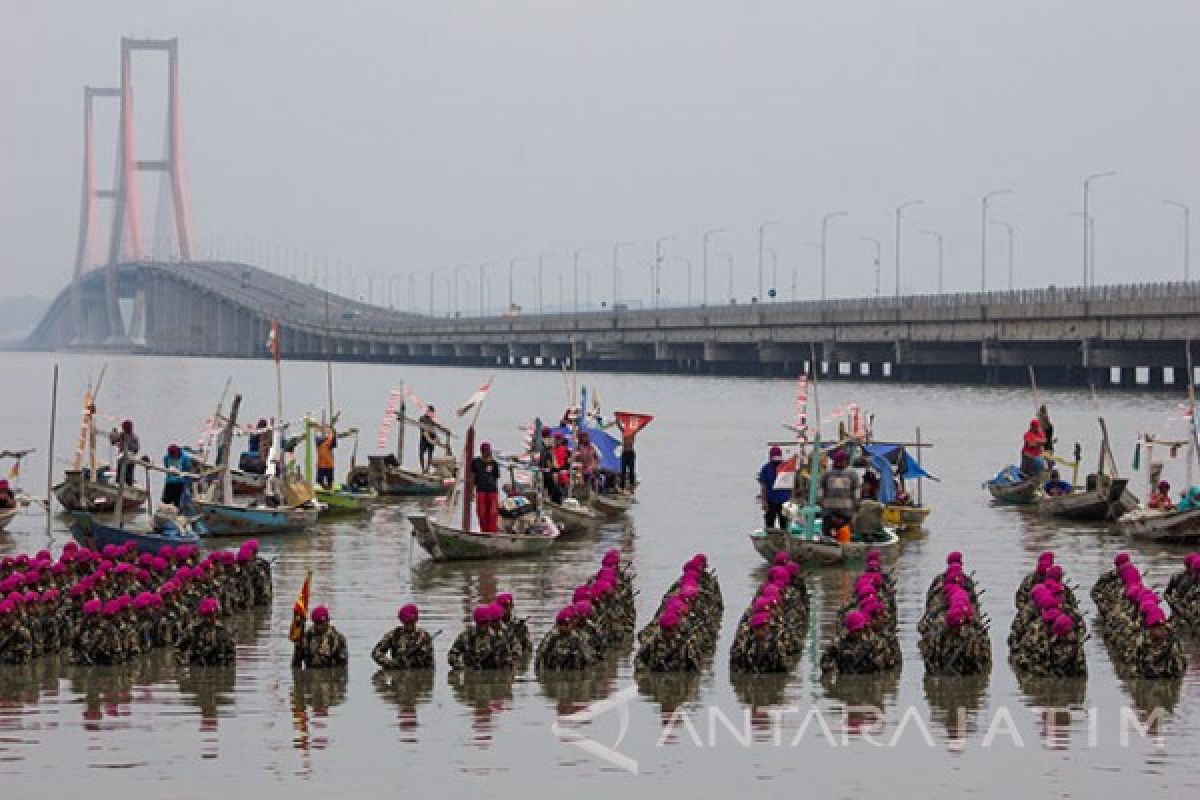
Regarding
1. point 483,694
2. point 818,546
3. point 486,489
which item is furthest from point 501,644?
point 486,489

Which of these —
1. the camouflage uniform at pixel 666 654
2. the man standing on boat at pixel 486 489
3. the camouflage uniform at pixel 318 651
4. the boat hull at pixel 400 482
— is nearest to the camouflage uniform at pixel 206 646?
the camouflage uniform at pixel 318 651

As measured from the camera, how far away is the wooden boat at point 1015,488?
5784 centimetres

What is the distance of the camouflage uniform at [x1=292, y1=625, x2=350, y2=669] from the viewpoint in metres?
29.6

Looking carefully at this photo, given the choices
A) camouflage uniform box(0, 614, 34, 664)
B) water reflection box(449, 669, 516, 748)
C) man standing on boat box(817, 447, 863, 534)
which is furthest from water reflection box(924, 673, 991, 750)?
man standing on boat box(817, 447, 863, 534)

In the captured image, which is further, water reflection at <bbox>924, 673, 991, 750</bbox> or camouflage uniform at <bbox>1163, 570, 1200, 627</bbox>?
camouflage uniform at <bbox>1163, 570, 1200, 627</bbox>

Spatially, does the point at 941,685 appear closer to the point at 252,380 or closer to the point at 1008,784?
the point at 1008,784

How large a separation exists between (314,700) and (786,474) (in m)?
17.8

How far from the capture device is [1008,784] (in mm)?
23281

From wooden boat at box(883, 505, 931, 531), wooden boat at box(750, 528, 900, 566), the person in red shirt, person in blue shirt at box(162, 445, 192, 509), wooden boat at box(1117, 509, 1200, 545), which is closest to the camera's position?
wooden boat at box(750, 528, 900, 566)

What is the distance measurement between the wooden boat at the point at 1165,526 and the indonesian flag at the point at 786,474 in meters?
6.91

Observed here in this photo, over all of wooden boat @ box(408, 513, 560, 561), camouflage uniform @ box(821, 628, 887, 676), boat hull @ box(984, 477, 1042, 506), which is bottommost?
camouflage uniform @ box(821, 628, 887, 676)

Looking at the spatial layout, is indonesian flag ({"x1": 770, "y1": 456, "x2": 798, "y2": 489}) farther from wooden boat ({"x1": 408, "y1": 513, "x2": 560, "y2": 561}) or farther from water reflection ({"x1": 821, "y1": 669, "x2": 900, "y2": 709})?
water reflection ({"x1": 821, "y1": 669, "x2": 900, "y2": 709})

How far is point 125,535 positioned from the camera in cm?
3969

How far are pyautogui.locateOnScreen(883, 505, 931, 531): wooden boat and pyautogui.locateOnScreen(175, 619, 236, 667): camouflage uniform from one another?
21.4 metres
